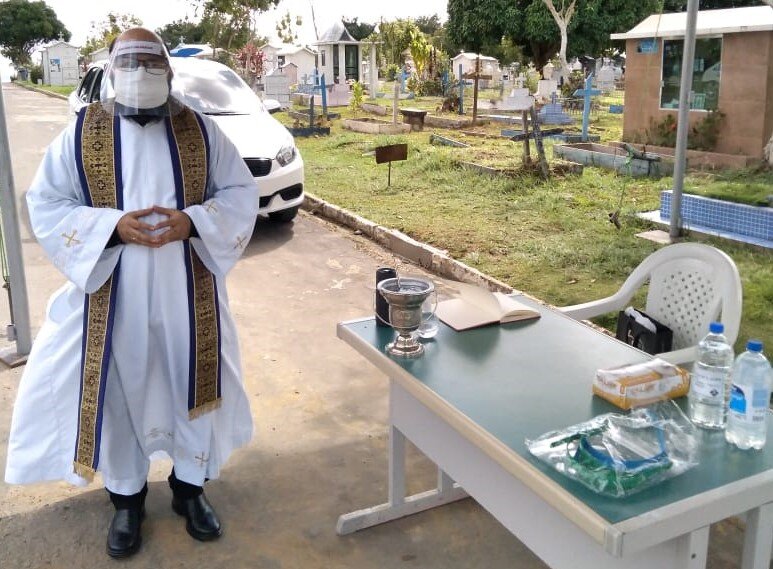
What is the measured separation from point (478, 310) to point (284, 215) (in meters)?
5.86

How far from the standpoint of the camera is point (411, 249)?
7484 millimetres

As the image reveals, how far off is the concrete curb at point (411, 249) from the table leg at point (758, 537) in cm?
414

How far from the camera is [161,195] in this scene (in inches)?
112

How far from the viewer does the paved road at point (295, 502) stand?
9.93 ft

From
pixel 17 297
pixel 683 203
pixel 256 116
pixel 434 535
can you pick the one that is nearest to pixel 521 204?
pixel 683 203

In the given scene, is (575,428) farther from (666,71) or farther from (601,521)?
(666,71)

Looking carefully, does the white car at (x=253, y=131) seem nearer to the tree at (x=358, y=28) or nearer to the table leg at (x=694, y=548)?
the table leg at (x=694, y=548)

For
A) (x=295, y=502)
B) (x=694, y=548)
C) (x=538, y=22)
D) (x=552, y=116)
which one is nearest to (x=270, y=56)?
(x=538, y=22)

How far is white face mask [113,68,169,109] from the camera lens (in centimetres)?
272

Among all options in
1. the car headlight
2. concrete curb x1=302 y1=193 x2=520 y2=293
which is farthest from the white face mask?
the car headlight

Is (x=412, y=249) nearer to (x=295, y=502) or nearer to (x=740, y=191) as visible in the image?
(x=740, y=191)

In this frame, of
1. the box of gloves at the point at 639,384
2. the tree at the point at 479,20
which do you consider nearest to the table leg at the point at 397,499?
the box of gloves at the point at 639,384

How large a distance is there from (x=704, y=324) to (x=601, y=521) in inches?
71.0

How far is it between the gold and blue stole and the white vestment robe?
0.03m
